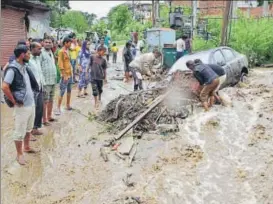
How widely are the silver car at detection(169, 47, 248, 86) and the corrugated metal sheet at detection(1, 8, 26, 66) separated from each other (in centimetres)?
720

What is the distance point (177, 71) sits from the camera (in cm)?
1019

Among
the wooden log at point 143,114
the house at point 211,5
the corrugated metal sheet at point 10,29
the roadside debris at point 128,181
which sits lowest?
the roadside debris at point 128,181

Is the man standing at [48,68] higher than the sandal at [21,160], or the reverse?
the man standing at [48,68]

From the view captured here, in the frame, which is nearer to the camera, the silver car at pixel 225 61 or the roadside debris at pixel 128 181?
the roadside debris at pixel 128 181

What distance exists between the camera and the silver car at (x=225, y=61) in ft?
35.4

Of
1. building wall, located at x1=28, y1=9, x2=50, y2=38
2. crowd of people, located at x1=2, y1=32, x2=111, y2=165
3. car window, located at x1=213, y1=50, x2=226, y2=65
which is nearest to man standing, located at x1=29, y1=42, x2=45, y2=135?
crowd of people, located at x1=2, y1=32, x2=111, y2=165

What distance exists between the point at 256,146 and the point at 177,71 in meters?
3.13

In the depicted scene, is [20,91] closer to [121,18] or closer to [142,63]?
[142,63]

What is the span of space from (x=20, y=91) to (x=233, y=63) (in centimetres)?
703

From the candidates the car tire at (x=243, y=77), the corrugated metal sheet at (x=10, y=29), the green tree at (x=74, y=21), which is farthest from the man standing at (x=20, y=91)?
the green tree at (x=74, y=21)

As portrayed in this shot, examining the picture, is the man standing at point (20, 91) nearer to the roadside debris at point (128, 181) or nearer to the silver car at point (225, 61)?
the roadside debris at point (128, 181)

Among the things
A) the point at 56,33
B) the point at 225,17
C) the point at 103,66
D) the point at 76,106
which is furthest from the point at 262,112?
the point at 56,33

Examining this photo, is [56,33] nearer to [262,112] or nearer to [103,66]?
[103,66]

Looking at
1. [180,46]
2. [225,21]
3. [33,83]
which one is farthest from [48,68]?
[225,21]
